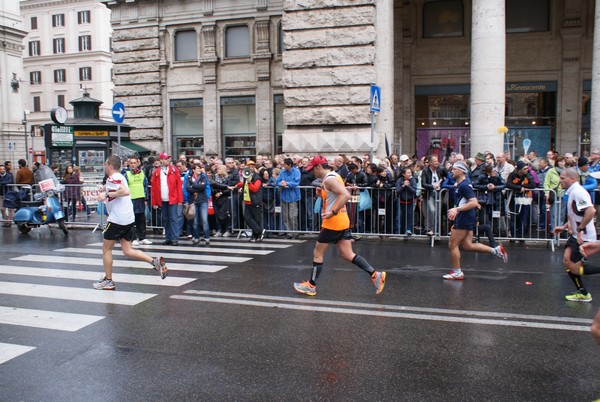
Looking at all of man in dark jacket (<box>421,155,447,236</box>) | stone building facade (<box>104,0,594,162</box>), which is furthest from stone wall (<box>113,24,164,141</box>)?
man in dark jacket (<box>421,155,447,236</box>)

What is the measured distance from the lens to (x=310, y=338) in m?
6.26

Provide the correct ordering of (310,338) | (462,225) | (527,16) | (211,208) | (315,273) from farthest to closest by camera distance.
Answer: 1. (527,16)
2. (211,208)
3. (462,225)
4. (315,273)
5. (310,338)

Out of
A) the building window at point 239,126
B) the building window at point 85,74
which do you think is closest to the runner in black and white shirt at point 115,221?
the building window at point 239,126

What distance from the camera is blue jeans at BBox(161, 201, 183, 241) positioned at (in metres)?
13.5

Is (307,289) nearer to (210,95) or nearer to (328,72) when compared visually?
(328,72)

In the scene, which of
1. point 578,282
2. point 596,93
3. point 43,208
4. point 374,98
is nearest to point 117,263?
point 43,208

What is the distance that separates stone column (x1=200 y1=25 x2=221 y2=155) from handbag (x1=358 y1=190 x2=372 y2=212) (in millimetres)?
12886

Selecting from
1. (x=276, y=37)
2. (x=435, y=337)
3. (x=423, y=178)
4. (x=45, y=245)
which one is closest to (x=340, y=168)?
(x=423, y=178)

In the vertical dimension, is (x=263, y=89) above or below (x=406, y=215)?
above

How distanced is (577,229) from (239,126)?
1935cm

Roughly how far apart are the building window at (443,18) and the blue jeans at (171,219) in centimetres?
1352

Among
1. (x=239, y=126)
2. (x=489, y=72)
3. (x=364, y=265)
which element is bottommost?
(x=364, y=265)

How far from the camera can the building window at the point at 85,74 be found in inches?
2955

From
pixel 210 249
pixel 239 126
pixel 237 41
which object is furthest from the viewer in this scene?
pixel 239 126
